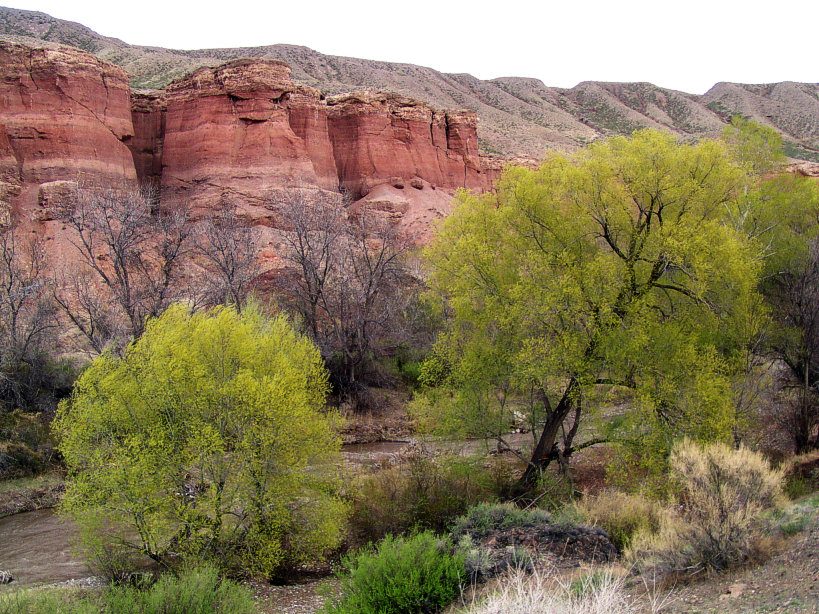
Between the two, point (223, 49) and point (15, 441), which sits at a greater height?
point (223, 49)

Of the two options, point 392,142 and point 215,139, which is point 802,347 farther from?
point 392,142

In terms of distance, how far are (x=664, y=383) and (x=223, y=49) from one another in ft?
285

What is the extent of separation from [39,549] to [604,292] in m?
14.7

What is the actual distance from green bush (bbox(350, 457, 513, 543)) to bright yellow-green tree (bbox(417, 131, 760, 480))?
108 centimetres

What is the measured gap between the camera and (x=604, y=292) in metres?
12.8

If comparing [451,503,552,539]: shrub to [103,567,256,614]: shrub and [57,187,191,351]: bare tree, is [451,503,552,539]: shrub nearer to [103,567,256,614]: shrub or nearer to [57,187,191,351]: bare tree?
[103,567,256,614]: shrub

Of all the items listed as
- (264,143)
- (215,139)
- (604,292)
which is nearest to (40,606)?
(604,292)

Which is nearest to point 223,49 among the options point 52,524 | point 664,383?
point 52,524

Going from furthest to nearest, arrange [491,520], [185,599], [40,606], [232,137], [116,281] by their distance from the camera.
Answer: [232,137]
[116,281]
[491,520]
[185,599]
[40,606]

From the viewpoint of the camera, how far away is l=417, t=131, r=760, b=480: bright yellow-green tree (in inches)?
489

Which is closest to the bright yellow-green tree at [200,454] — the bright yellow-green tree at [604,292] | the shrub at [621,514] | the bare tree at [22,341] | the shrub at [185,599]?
the shrub at [185,599]

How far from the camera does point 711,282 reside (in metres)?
12.9

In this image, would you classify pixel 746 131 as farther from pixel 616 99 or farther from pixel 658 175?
pixel 616 99

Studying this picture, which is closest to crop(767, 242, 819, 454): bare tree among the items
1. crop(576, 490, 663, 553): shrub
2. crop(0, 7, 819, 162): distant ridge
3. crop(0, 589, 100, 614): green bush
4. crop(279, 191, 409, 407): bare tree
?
crop(576, 490, 663, 553): shrub
